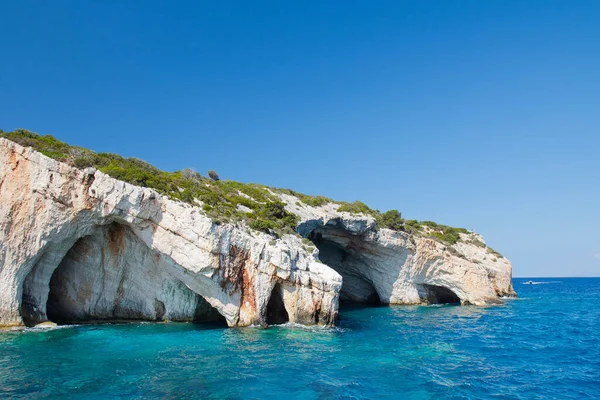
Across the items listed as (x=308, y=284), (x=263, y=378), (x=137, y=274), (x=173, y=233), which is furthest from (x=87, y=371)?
(x=308, y=284)

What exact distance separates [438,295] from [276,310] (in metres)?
25.1

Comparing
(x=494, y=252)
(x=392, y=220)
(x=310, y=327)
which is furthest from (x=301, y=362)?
(x=494, y=252)

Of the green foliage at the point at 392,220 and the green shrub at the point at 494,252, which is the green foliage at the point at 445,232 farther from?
the green foliage at the point at 392,220

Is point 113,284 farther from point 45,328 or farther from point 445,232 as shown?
point 445,232

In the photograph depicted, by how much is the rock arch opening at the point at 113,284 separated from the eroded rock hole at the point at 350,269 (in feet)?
61.1

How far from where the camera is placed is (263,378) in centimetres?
1412

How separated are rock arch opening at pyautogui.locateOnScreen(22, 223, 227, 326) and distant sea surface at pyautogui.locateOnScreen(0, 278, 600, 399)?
1.81m

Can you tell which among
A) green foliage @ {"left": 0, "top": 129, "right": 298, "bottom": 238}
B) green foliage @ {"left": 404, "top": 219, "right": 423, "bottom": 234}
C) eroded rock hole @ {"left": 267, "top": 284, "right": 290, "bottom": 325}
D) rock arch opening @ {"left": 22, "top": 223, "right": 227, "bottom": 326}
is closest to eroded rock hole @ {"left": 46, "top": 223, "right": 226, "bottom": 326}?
rock arch opening @ {"left": 22, "top": 223, "right": 227, "bottom": 326}

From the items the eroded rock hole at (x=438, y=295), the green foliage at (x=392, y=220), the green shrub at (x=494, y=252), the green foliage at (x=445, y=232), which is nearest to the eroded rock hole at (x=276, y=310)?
the green foliage at (x=392, y=220)

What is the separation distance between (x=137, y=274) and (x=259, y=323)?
9.01 metres

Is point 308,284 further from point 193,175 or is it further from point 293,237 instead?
point 193,175

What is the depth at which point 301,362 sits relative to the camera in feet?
52.9

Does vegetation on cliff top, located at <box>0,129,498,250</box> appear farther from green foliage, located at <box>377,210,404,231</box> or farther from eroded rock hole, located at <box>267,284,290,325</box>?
eroded rock hole, located at <box>267,284,290,325</box>

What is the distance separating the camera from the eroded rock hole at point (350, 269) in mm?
41688
